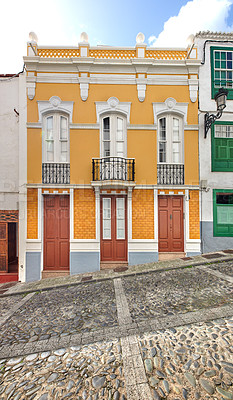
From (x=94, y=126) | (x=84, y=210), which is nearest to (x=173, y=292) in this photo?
(x=84, y=210)

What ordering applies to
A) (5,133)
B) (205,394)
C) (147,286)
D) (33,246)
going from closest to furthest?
(205,394), (147,286), (33,246), (5,133)

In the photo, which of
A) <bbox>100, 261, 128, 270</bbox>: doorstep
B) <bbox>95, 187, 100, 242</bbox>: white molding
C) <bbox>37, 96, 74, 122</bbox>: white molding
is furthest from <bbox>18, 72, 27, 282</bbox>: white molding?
<bbox>100, 261, 128, 270</bbox>: doorstep

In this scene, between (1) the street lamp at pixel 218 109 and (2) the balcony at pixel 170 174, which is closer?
(1) the street lamp at pixel 218 109

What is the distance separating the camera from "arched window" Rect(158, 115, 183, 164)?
6.82 metres

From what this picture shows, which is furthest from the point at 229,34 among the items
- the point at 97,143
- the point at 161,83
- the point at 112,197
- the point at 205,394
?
the point at 205,394

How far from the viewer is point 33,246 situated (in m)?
6.42

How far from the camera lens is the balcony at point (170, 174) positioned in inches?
265

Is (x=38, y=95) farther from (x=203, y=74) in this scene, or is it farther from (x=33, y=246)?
(x=203, y=74)

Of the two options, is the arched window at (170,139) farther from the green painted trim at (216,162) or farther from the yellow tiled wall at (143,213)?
the yellow tiled wall at (143,213)

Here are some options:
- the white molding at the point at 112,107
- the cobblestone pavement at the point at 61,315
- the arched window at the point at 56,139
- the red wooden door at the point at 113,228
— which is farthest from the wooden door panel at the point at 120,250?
the white molding at the point at 112,107

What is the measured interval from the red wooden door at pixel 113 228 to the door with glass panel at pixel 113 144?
105 cm

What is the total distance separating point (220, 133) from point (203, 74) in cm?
259

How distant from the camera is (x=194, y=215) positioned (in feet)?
22.0

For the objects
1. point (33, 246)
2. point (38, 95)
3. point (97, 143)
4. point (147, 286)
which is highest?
point (38, 95)
